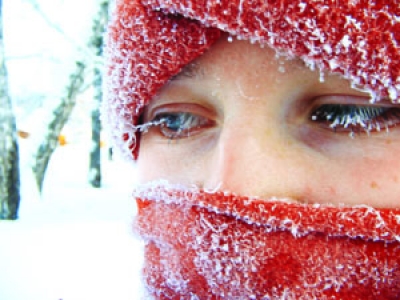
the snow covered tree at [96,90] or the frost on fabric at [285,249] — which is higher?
the snow covered tree at [96,90]

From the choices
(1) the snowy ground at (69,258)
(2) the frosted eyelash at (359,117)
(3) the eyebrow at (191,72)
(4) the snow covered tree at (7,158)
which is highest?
(4) the snow covered tree at (7,158)

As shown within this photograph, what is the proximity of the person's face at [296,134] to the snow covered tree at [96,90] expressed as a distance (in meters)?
4.09

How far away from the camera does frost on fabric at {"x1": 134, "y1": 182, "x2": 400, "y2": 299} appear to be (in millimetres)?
663

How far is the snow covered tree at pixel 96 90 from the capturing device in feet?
20.4

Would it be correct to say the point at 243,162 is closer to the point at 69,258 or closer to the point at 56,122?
the point at 69,258

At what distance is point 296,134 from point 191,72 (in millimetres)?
234

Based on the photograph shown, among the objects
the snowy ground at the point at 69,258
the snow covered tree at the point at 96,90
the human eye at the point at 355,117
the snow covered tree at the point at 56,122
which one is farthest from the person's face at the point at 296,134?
the snow covered tree at the point at 56,122

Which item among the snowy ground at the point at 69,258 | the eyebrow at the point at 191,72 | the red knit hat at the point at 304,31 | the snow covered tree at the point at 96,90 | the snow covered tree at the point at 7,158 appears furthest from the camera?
the snow covered tree at the point at 96,90

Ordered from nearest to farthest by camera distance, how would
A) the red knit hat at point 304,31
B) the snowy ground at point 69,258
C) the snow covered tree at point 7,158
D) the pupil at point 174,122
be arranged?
the red knit hat at point 304,31, the pupil at point 174,122, the snowy ground at point 69,258, the snow covered tree at point 7,158

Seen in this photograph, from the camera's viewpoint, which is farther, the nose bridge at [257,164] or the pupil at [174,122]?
the pupil at [174,122]

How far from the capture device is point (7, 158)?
5254 millimetres

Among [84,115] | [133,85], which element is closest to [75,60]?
[133,85]

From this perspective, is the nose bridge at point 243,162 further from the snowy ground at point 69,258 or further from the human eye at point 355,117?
the snowy ground at point 69,258

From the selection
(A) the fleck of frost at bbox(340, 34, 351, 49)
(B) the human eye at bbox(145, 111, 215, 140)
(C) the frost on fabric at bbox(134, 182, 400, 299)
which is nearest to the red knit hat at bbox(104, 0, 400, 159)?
(A) the fleck of frost at bbox(340, 34, 351, 49)
